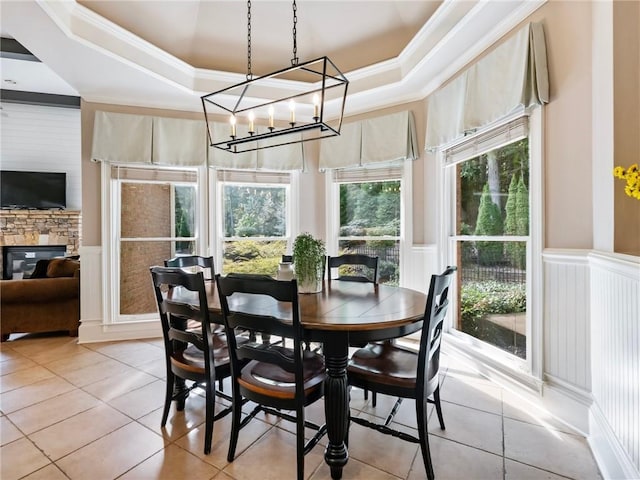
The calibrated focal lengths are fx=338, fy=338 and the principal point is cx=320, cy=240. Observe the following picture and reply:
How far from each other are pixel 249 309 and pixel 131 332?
264 cm

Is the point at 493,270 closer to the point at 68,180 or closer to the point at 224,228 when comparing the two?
the point at 224,228

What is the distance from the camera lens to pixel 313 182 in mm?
4172

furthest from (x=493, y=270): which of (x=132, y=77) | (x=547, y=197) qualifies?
(x=132, y=77)

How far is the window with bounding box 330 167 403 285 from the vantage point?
379 cm

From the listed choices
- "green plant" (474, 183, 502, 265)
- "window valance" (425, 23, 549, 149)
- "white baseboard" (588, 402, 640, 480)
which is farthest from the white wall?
"white baseboard" (588, 402, 640, 480)

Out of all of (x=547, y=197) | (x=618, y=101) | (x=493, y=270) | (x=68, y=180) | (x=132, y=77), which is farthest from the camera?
(x=68, y=180)

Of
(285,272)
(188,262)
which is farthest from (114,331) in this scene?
(285,272)

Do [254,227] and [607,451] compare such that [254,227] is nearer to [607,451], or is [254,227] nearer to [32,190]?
[607,451]

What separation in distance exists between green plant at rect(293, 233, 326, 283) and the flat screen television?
658 centimetres

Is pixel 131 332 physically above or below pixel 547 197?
below

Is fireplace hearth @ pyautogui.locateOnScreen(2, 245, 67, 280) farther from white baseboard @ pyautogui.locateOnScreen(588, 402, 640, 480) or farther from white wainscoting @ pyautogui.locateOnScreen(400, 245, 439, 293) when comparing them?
white baseboard @ pyautogui.locateOnScreen(588, 402, 640, 480)

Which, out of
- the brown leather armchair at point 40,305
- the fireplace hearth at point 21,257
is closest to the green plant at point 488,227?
the brown leather armchair at point 40,305

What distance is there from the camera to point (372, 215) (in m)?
3.92

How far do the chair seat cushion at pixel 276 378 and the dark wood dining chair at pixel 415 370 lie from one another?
0.19 metres
